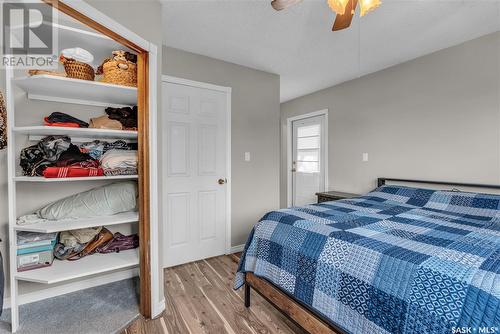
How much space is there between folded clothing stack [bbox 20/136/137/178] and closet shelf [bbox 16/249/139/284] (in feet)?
2.06

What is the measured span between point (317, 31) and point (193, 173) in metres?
1.88

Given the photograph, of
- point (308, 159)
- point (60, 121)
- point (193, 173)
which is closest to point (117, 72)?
point (60, 121)

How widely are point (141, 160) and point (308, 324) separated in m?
1.46

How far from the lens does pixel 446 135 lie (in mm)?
2557

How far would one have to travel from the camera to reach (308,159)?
4344 millimetres

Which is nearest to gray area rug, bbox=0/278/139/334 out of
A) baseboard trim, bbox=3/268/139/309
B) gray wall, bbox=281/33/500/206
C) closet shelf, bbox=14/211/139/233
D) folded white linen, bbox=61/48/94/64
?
baseboard trim, bbox=3/268/139/309

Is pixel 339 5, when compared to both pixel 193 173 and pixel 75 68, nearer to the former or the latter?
pixel 75 68

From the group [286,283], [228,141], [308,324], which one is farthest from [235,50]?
[308,324]

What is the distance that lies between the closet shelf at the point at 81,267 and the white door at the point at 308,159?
3.06m

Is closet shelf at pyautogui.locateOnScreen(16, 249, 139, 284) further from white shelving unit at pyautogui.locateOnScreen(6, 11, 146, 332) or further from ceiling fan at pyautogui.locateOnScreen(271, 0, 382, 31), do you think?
ceiling fan at pyautogui.locateOnScreen(271, 0, 382, 31)

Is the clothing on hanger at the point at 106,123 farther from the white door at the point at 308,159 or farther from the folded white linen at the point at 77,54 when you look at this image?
the white door at the point at 308,159

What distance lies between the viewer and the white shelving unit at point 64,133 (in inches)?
58.9

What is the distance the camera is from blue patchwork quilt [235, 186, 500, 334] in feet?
3.04

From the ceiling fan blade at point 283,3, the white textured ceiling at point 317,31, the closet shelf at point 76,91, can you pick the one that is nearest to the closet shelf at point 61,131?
the closet shelf at point 76,91
